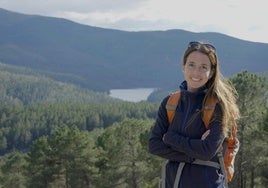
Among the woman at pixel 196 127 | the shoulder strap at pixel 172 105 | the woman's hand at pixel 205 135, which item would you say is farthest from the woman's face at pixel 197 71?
the woman's hand at pixel 205 135

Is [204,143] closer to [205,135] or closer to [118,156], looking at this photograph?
[205,135]

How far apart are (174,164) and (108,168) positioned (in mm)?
26190

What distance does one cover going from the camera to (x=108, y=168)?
29188 mm

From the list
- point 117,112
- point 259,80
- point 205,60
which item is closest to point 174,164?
point 205,60

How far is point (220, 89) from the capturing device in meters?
3.46

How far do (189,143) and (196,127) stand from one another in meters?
0.16

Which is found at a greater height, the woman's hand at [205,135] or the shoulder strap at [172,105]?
the shoulder strap at [172,105]

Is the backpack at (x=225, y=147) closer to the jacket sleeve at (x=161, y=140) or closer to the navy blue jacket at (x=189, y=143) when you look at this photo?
the navy blue jacket at (x=189, y=143)

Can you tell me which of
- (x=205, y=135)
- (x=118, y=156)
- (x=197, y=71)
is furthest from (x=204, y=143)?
(x=118, y=156)

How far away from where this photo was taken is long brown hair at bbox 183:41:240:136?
3.36 m

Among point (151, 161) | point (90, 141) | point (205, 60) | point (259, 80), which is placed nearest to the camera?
point (205, 60)

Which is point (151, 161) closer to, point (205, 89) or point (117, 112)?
point (205, 89)

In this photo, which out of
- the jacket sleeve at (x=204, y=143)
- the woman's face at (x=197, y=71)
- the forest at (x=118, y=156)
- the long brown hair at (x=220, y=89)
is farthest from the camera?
the forest at (x=118, y=156)

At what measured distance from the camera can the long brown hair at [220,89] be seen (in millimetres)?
3355
